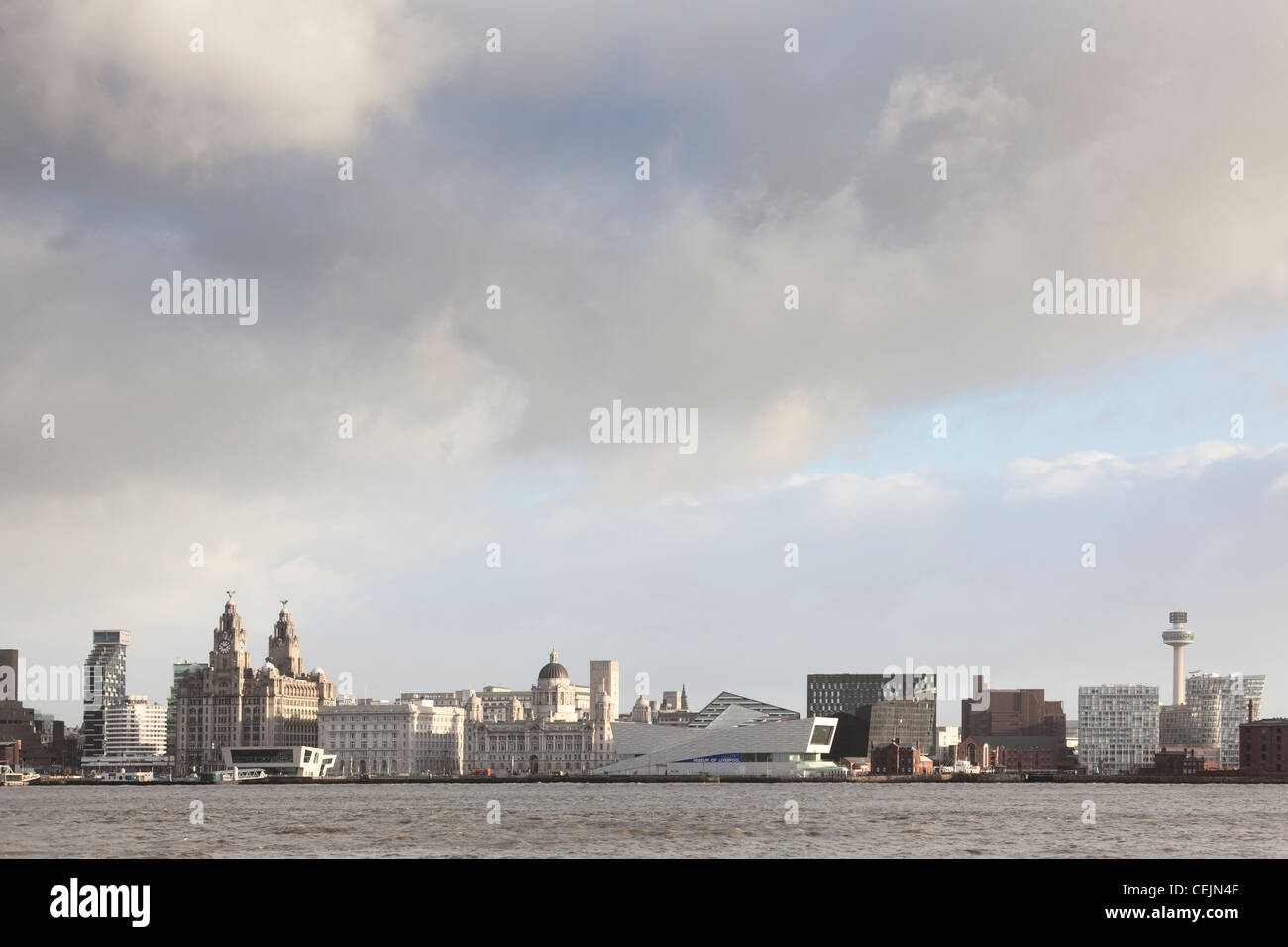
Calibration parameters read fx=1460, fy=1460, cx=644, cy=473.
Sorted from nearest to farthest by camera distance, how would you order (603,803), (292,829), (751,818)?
(292,829) < (751,818) < (603,803)

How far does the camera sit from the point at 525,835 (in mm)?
61375

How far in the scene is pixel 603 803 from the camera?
107938 mm

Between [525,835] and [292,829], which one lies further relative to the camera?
[292,829]
